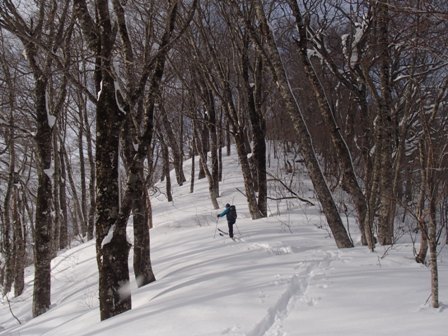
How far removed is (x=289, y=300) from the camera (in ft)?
15.3

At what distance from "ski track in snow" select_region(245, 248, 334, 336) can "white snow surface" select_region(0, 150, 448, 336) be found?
0.01 meters

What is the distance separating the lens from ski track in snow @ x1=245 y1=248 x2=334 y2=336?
3880mm

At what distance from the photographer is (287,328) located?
385cm

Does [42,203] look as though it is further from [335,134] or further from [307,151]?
[335,134]

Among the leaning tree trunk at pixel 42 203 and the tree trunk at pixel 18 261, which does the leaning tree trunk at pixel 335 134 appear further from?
the tree trunk at pixel 18 261

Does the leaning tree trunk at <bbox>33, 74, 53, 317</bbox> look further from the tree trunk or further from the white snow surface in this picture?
the tree trunk

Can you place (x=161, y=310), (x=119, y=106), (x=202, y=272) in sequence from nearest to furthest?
(x=161, y=310) < (x=119, y=106) < (x=202, y=272)

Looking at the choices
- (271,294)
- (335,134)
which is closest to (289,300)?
(271,294)

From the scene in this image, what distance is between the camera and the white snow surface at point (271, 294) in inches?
151

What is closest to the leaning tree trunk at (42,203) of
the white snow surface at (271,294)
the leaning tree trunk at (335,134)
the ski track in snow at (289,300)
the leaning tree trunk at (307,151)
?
the white snow surface at (271,294)

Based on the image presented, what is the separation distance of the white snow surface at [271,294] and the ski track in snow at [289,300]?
1 centimetres

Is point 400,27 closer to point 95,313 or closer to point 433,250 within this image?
point 433,250

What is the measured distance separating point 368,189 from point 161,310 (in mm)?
4465

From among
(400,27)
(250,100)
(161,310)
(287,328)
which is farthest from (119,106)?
(250,100)
